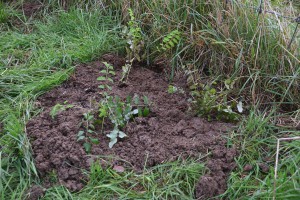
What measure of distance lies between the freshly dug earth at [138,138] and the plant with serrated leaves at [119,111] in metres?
0.05

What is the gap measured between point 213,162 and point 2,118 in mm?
1448

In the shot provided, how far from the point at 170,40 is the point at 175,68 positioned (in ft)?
0.76

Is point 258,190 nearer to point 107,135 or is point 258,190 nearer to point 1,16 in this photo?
point 107,135

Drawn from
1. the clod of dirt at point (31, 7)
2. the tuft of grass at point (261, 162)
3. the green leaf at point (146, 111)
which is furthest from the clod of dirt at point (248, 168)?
the clod of dirt at point (31, 7)

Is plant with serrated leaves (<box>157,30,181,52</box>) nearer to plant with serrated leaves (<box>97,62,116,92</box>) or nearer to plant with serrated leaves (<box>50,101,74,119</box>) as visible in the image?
plant with serrated leaves (<box>97,62,116,92</box>)

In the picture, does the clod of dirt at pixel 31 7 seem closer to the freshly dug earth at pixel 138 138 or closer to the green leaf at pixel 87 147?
the freshly dug earth at pixel 138 138

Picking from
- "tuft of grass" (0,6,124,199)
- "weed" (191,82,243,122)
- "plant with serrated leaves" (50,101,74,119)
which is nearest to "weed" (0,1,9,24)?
"tuft of grass" (0,6,124,199)

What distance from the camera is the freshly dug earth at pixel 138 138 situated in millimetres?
2371

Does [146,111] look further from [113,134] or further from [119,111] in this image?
[113,134]

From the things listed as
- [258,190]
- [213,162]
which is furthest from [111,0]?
[258,190]

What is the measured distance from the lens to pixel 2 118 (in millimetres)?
2738

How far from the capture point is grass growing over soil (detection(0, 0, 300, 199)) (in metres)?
2.30

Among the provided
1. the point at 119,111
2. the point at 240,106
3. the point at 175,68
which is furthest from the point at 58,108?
the point at 240,106

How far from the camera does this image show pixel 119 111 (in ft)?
8.65
